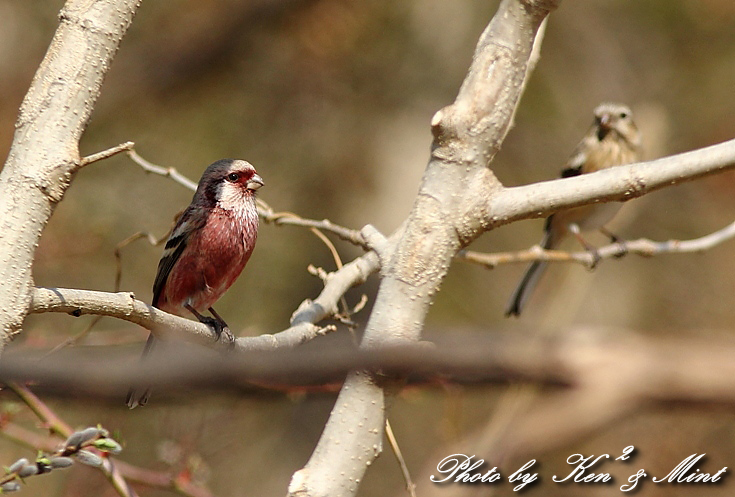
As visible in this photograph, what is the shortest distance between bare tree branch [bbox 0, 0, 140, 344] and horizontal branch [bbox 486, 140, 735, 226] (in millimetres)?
1461

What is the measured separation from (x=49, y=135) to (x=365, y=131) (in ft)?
26.2

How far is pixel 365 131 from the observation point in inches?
405

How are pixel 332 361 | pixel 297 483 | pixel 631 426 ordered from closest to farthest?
pixel 332 361 < pixel 297 483 < pixel 631 426

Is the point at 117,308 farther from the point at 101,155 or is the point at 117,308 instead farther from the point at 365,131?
the point at 365,131

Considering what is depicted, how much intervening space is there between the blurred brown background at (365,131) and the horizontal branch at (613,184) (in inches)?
222

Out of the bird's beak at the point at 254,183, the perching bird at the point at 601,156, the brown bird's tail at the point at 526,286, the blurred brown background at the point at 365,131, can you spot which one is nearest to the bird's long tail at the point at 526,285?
the brown bird's tail at the point at 526,286

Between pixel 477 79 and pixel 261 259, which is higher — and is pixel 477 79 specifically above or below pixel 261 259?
below

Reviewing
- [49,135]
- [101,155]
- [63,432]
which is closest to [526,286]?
[63,432]

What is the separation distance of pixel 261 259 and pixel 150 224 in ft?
5.42

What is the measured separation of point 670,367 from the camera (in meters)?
1.98

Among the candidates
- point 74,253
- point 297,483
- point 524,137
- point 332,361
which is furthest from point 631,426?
point 332,361

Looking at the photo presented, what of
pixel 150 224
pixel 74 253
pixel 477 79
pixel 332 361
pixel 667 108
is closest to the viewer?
pixel 332 361

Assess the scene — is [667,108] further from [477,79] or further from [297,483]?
[297,483]

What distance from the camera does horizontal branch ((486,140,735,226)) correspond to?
2.68 meters
